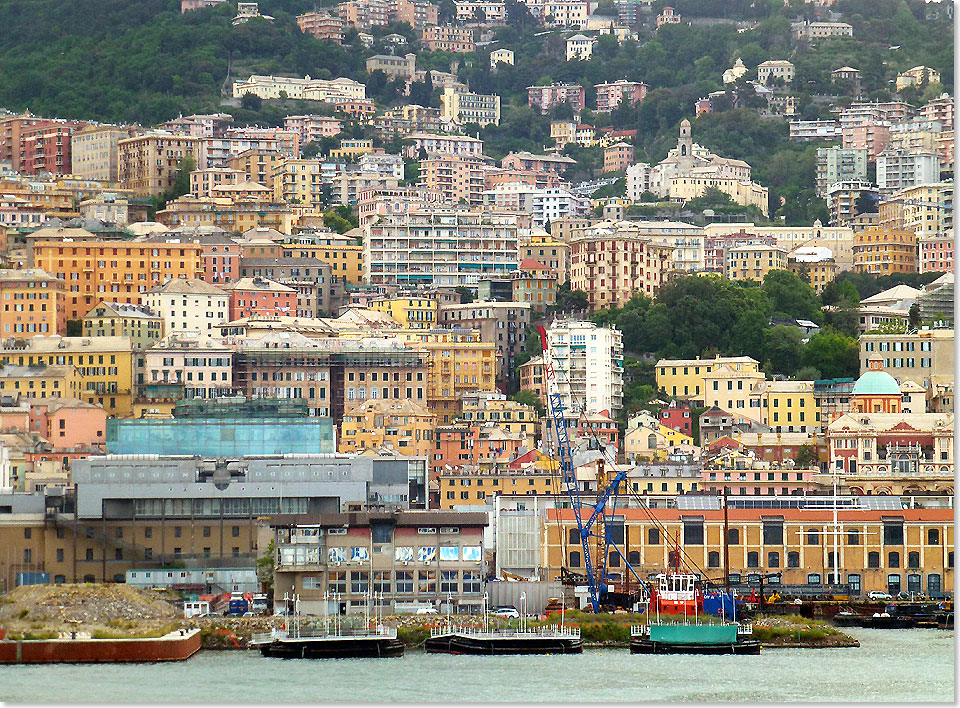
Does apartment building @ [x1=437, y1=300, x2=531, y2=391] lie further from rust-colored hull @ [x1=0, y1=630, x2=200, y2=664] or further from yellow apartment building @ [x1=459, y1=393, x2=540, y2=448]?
rust-colored hull @ [x1=0, y1=630, x2=200, y2=664]

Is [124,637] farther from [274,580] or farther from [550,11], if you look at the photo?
[550,11]

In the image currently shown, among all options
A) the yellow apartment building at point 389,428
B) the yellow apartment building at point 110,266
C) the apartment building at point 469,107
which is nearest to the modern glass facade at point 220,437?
the yellow apartment building at point 389,428

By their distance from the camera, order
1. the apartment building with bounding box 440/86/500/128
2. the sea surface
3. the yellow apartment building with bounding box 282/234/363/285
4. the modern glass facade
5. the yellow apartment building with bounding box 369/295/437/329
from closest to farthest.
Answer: the sea surface
the modern glass facade
the yellow apartment building with bounding box 369/295/437/329
the yellow apartment building with bounding box 282/234/363/285
the apartment building with bounding box 440/86/500/128

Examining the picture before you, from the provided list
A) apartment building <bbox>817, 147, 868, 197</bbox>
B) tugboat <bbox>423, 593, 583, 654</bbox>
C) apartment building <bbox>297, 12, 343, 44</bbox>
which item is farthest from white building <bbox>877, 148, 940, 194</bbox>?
tugboat <bbox>423, 593, 583, 654</bbox>

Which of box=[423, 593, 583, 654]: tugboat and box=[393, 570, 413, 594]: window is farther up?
box=[393, 570, 413, 594]: window

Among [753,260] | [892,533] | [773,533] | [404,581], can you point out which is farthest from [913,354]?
[404,581]

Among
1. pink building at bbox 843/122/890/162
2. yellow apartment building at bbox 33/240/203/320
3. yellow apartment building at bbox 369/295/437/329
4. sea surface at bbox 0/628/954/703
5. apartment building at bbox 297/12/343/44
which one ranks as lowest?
sea surface at bbox 0/628/954/703

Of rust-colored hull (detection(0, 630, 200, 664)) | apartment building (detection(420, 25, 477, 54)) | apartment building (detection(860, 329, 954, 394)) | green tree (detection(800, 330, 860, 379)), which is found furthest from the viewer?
apartment building (detection(420, 25, 477, 54))
